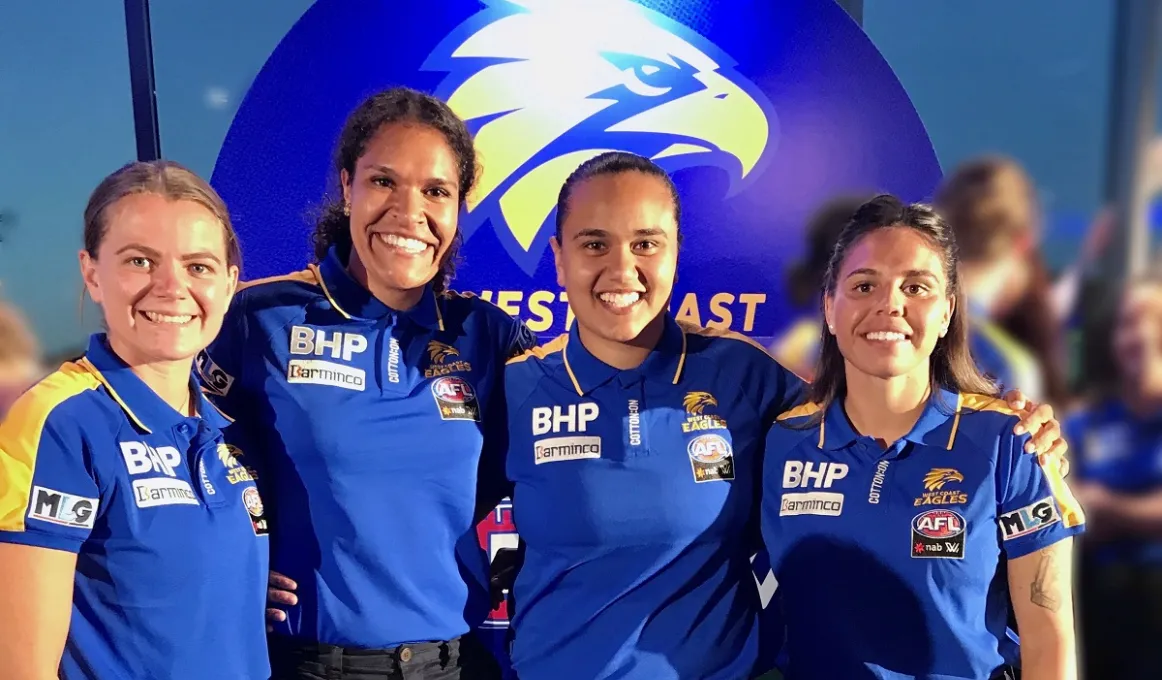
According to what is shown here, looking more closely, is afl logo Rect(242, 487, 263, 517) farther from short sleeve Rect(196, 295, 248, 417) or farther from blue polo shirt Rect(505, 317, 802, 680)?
blue polo shirt Rect(505, 317, 802, 680)

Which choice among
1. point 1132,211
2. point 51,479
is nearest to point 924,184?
point 1132,211

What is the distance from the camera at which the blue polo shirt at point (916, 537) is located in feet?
6.22

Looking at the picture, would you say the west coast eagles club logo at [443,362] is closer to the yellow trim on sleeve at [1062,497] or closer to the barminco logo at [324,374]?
the barminco logo at [324,374]

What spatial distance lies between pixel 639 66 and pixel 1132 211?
68.1 inches

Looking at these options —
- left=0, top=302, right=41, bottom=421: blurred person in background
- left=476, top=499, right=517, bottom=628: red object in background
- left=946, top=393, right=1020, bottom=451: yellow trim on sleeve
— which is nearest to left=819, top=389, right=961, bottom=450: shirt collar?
left=946, top=393, right=1020, bottom=451: yellow trim on sleeve

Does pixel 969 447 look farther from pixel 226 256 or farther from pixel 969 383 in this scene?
pixel 226 256

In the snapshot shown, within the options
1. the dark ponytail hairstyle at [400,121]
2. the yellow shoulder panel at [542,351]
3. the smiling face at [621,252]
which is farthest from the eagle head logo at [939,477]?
the dark ponytail hairstyle at [400,121]

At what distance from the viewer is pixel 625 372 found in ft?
7.15

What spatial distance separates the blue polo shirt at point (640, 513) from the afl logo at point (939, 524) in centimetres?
42

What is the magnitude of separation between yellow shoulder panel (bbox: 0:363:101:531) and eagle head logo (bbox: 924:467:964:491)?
1.92 m

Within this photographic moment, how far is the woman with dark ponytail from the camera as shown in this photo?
210cm

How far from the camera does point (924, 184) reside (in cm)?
297

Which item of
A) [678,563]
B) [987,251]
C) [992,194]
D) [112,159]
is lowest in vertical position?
[678,563]

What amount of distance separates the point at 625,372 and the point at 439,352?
54 centimetres
